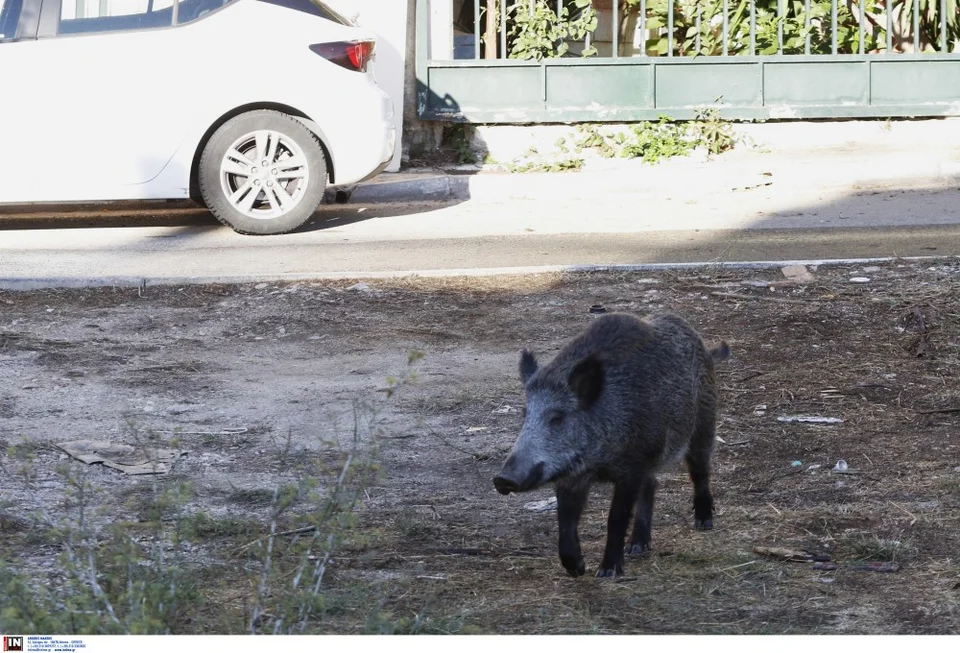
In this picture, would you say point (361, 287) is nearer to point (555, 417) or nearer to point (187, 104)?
point (187, 104)

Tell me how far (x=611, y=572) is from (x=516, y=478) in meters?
0.51

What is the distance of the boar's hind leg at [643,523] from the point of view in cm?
477

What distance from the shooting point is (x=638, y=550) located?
187 inches

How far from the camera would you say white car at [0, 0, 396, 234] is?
1037 cm

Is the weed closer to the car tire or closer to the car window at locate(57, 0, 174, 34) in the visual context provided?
the car tire

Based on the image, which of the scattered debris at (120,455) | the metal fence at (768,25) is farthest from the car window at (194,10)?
the scattered debris at (120,455)

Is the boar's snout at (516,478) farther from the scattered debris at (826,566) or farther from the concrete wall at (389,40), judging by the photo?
the concrete wall at (389,40)

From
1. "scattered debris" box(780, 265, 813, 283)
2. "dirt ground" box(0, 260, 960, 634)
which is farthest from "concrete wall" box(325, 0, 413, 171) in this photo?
"scattered debris" box(780, 265, 813, 283)

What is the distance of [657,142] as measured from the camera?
14.1m

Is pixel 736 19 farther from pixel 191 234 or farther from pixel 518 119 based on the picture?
pixel 191 234

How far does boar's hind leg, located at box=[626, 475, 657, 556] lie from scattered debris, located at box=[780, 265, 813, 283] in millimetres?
3862

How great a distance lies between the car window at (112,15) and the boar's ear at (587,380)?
7184 mm

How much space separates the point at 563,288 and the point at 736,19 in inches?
298

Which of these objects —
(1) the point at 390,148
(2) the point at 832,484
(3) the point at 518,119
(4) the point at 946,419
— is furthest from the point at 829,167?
(2) the point at 832,484
